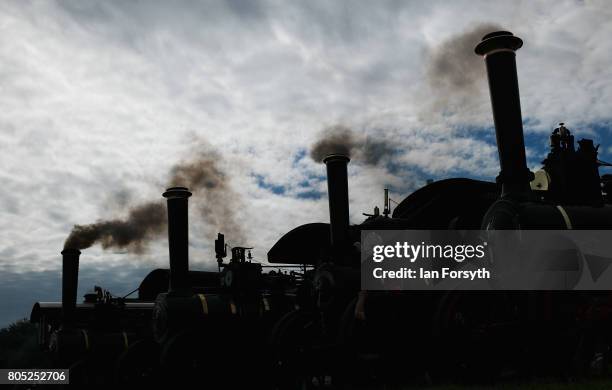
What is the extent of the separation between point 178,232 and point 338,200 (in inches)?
148

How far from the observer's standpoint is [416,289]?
9.27 m

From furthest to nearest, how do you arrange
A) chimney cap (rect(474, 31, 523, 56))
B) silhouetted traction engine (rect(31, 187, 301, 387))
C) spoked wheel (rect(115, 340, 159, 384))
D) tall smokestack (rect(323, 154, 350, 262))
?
spoked wheel (rect(115, 340, 159, 384)) < silhouetted traction engine (rect(31, 187, 301, 387)) < tall smokestack (rect(323, 154, 350, 262)) < chimney cap (rect(474, 31, 523, 56))

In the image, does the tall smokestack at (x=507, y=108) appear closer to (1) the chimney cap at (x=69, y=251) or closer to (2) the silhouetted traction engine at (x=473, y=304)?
(2) the silhouetted traction engine at (x=473, y=304)

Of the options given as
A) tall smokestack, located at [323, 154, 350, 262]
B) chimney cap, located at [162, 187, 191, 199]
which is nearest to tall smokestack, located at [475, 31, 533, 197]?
tall smokestack, located at [323, 154, 350, 262]

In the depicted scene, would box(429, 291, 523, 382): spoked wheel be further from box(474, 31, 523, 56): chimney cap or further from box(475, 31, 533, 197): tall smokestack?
box(474, 31, 523, 56): chimney cap

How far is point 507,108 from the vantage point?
877 centimetres

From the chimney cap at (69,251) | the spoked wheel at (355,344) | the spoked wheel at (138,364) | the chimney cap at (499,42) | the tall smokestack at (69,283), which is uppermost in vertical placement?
the chimney cap at (499,42)

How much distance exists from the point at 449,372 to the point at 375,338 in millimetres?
1203

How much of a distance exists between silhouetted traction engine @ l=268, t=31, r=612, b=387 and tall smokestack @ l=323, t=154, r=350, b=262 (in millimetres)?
18

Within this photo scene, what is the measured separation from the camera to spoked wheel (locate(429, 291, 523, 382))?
8039 millimetres

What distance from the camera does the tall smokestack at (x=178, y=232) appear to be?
12.7 metres

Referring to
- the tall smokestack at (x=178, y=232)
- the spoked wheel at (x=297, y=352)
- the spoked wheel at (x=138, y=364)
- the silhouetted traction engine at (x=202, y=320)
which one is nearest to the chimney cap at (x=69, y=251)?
the silhouetted traction engine at (x=202, y=320)

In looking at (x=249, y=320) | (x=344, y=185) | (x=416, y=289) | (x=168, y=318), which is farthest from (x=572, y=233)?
(x=168, y=318)

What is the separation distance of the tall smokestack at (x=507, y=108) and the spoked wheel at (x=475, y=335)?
1.57m
